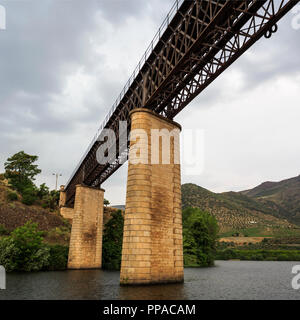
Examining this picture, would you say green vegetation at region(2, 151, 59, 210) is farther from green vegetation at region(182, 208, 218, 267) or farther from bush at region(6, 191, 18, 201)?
green vegetation at region(182, 208, 218, 267)

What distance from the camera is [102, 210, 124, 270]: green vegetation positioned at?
4512 centimetres

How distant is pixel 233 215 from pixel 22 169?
11635cm

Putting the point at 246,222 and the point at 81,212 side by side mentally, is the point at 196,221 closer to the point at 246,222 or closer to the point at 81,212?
the point at 81,212

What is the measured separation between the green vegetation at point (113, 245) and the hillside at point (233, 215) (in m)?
95.1

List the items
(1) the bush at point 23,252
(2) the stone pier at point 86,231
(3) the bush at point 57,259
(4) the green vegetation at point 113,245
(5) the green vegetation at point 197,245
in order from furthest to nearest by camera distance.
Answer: (5) the green vegetation at point 197,245
(4) the green vegetation at point 113,245
(2) the stone pier at point 86,231
(3) the bush at point 57,259
(1) the bush at point 23,252

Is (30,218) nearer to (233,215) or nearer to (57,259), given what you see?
(57,259)

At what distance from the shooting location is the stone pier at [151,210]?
64.8 feet

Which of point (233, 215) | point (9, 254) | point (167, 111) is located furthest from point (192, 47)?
point (233, 215)

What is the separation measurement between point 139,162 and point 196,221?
128 ft

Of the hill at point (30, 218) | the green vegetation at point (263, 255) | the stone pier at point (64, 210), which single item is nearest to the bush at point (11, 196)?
the hill at point (30, 218)

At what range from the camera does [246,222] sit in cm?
14762

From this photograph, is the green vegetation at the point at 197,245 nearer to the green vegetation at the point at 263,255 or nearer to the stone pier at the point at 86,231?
the stone pier at the point at 86,231

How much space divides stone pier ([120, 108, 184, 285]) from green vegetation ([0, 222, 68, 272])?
68.1ft
